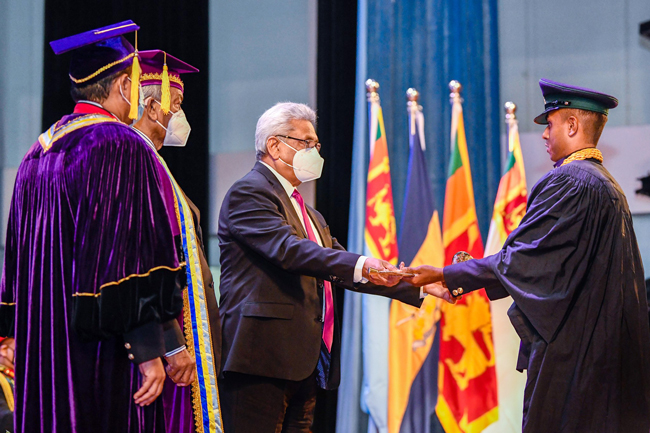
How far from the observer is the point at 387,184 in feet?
12.9

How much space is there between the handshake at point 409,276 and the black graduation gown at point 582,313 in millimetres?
422

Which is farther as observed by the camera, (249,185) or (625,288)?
(249,185)

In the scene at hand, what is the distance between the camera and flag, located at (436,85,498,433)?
149 inches

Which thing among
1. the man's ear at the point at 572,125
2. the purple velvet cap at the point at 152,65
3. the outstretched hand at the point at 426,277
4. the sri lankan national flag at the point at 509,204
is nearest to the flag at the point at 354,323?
the sri lankan national flag at the point at 509,204

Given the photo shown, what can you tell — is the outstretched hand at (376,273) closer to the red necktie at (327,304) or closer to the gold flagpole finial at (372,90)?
the red necktie at (327,304)

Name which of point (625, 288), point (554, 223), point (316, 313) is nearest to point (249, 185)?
point (316, 313)

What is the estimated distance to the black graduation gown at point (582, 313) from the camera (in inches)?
89.9

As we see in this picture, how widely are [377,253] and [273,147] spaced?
132cm

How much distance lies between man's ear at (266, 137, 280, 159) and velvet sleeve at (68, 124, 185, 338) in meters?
1.07

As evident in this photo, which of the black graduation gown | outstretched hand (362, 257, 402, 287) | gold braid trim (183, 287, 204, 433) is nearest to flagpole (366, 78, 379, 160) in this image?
outstretched hand (362, 257, 402, 287)

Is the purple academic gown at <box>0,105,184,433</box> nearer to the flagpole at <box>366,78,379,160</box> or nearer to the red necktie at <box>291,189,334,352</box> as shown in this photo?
the red necktie at <box>291,189,334,352</box>

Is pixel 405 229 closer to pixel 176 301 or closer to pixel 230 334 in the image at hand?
pixel 230 334

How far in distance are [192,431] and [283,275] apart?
79 cm

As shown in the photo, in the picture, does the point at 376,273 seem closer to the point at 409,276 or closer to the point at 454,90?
the point at 409,276
